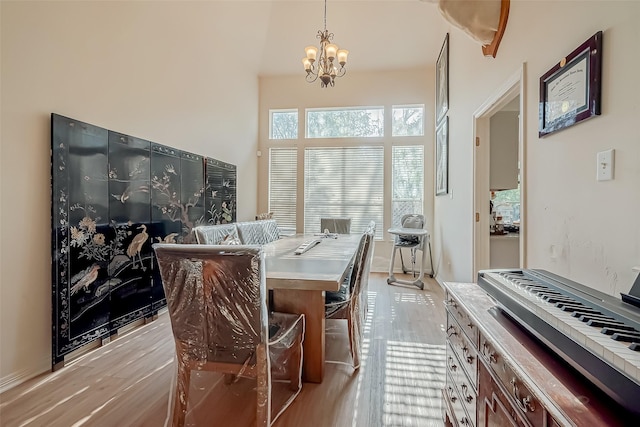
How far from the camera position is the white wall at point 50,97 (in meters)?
1.95

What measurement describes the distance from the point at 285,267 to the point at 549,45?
1993mm

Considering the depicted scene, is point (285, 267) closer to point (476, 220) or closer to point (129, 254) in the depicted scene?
point (129, 254)

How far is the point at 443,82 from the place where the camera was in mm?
4426

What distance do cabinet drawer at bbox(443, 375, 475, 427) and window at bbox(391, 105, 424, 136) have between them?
471 cm

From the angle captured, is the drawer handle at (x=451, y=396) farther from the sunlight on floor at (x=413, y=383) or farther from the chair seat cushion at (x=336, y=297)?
the chair seat cushion at (x=336, y=297)

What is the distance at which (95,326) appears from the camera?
2.46 metres

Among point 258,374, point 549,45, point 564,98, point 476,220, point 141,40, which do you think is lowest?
point 258,374

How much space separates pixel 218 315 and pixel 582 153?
1.84 metres

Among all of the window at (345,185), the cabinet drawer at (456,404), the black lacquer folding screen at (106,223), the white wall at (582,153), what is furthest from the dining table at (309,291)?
the window at (345,185)

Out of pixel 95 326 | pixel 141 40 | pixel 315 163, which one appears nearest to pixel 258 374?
pixel 95 326

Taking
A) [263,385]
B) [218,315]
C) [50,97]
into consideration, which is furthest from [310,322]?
[50,97]

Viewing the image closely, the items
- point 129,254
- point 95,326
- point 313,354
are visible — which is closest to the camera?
point 313,354

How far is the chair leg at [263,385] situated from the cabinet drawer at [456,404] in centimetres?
91

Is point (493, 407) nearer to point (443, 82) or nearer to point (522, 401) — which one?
point (522, 401)
